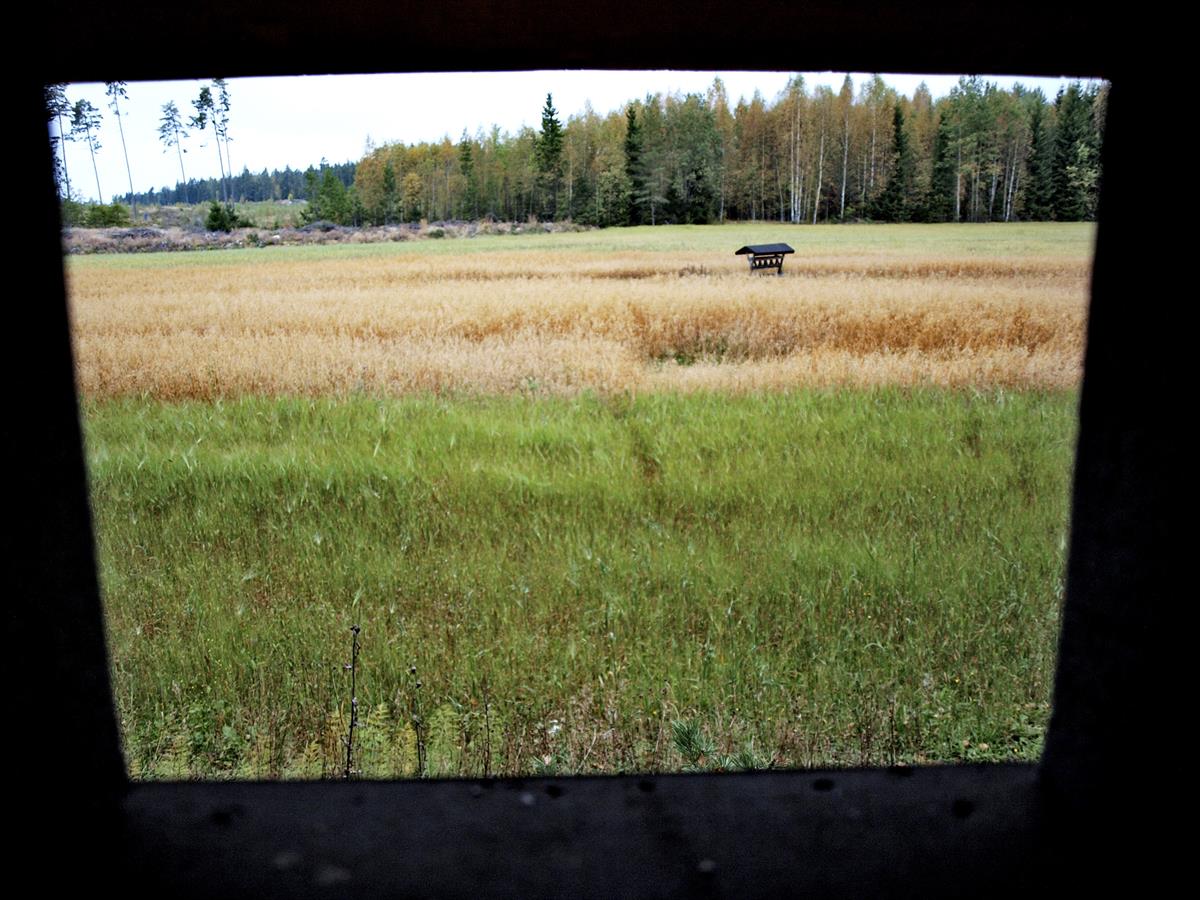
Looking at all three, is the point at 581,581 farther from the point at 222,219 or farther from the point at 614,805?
the point at 222,219

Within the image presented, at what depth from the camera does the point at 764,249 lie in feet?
43.0

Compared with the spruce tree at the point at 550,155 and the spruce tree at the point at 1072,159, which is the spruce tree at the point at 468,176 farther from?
the spruce tree at the point at 1072,159

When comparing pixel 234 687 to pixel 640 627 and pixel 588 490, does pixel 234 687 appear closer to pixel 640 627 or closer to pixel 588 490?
pixel 640 627

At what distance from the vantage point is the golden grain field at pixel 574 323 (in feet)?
29.7

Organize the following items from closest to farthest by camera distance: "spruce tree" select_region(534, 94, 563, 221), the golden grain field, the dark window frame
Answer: the dark window frame, the golden grain field, "spruce tree" select_region(534, 94, 563, 221)

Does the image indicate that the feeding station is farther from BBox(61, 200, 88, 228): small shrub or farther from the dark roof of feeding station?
BBox(61, 200, 88, 228): small shrub

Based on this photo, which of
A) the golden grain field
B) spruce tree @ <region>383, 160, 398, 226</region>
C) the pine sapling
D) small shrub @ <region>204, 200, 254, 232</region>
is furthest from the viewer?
small shrub @ <region>204, 200, 254, 232</region>

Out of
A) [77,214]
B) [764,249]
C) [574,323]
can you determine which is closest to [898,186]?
[764,249]

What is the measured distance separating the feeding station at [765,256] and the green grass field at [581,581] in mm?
5361

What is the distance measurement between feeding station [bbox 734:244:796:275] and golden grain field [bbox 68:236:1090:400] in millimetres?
287

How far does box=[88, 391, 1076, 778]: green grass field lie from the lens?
13.4 feet

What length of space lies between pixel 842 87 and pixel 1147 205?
14.7 meters

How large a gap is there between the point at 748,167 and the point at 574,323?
3961 millimetres

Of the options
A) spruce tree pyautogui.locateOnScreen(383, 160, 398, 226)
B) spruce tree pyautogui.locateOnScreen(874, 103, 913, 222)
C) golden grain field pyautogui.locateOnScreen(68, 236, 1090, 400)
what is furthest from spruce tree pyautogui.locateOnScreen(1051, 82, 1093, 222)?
spruce tree pyautogui.locateOnScreen(383, 160, 398, 226)
